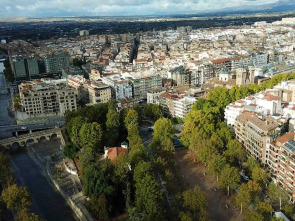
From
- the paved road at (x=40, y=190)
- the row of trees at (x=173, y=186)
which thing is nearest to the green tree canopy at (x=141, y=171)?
the row of trees at (x=173, y=186)

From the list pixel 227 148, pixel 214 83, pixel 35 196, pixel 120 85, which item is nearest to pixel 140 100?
pixel 120 85

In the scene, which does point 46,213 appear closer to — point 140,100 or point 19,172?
point 19,172

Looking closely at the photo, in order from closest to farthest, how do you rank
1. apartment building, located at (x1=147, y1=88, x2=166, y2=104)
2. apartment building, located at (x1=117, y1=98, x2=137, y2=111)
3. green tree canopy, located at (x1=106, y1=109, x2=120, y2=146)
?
1. green tree canopy, located at (x1=106, y1=109, x2=120, y2=146)
2. apartment building, located at (x1=117, y1=98, x2=137, y2=111)
3. apartment building, located at (x1=147, y1=88, x2=166, y2=104)

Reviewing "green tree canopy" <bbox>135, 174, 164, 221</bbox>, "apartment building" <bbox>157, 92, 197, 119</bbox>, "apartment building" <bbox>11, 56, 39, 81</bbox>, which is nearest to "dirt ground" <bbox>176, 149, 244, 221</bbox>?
"green tree canopy" <bbox>135, 174, 164, 221</bbox>

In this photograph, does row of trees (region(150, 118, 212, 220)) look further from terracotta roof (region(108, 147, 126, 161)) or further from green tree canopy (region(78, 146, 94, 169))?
green tree canopy (region(78, 146, 94, 169))

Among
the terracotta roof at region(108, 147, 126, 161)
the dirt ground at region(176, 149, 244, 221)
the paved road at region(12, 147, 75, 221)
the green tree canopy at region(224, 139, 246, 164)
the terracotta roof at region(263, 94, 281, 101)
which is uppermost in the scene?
the terracotta roof at region(263, 94, 281, 101)

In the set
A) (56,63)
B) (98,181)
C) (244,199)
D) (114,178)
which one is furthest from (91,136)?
(56,63)

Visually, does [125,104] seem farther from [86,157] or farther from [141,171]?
[141,171]
